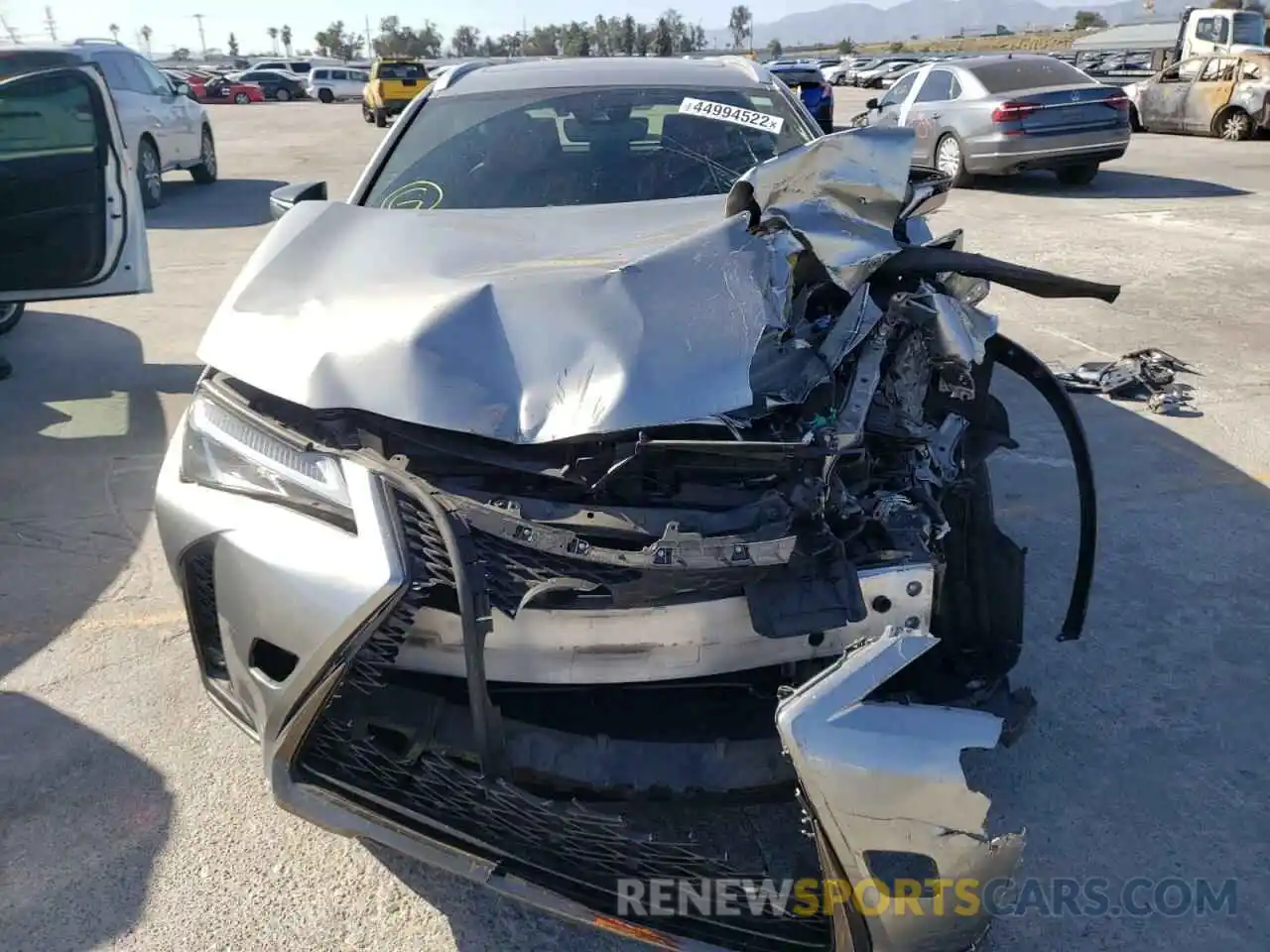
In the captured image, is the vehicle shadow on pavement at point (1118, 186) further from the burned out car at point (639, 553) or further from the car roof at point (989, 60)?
the burned out car at point (639, 553)

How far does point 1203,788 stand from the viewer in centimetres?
251

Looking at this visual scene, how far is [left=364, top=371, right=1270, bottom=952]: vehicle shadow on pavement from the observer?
2174 mm

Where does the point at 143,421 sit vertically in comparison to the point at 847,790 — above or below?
below

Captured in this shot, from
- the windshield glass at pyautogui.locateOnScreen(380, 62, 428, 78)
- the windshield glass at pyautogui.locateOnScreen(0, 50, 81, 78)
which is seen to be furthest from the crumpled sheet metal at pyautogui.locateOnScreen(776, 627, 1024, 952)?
the windshield glass at pyautogui.locateOnScreen(380, 62, 428, 78)

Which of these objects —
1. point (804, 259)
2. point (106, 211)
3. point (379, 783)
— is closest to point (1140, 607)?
point (804, 259)

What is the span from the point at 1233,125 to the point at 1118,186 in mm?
5825

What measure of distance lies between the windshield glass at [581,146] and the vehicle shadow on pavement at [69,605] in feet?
5.77

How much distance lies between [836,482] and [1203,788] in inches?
51.9

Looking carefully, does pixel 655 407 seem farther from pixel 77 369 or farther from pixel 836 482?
pixel 77 369

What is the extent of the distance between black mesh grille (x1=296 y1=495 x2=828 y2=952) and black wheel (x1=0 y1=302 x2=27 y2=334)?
5710 millimetres

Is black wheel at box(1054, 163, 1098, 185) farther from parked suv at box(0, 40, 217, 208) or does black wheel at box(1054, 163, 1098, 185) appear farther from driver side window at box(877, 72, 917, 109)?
parked suv at box(0, 40, 217, 208)

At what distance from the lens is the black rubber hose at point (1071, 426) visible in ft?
8.63

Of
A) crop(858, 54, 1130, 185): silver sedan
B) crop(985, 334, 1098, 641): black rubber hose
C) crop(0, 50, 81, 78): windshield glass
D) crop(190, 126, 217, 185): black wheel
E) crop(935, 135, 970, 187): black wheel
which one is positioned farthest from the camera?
crop(190, 126, 217, 185): black wheel

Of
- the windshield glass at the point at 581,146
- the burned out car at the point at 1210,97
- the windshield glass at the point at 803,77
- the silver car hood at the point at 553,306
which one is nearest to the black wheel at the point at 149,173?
the windshield glass at the point at 581,146
